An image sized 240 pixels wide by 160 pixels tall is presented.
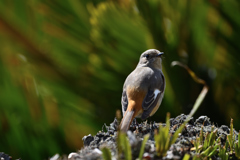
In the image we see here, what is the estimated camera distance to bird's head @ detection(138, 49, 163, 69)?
8.61ft

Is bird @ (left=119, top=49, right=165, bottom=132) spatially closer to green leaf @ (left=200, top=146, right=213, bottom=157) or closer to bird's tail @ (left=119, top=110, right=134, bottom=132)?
bird's tail @ (left=119, top=110, right=134, bottom=132)

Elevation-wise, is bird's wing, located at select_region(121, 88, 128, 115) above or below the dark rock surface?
above

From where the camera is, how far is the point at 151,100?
7.45 ft

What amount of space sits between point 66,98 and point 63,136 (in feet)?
0.65

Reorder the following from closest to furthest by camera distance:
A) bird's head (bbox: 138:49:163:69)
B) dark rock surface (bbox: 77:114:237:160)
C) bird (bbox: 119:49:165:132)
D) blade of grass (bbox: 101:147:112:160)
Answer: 1. blade of grass (bbox: 101:147:112:160)
2. dark rock surface (bbox: 77:114:237:160)
3. bird (bbox: 119:49:165:132)
4. bird's head (bbox: 138:49:163:69)

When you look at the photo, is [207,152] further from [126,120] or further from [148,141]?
[126,120]

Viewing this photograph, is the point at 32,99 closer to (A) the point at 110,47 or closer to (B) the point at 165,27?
(A) the point at 110,47

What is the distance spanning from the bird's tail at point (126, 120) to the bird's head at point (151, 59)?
495 millimetres

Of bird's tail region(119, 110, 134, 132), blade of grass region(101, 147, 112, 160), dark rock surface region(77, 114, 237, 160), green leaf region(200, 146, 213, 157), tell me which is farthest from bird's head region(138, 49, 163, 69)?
blade of grass region(101, 147, 112, 160)

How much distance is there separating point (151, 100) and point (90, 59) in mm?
389

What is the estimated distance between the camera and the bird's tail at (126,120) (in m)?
1.81

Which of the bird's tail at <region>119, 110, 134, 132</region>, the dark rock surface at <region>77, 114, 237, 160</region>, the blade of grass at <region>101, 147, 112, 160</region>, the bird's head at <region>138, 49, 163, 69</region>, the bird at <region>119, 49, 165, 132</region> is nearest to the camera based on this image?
the blade of grass at <region>101, 147, 112, 160</region>

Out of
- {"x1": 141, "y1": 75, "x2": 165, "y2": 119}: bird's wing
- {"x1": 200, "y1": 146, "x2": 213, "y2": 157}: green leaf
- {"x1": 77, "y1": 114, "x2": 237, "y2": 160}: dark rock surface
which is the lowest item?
{"x1": 200, "y1": 146, "x2": 213, "y2": 157}: green leaf

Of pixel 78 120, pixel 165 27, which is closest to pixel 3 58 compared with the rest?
pixel 78 120
